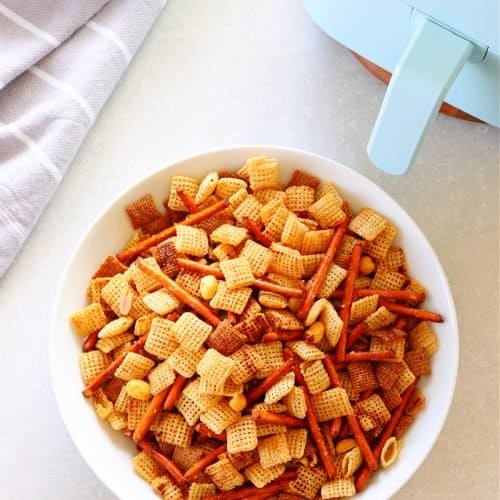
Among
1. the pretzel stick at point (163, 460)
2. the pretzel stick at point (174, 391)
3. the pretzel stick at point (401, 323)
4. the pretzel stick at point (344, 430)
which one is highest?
the pretzel stick at point (401, 323)

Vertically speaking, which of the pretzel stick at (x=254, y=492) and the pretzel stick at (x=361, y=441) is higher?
the pretzel stick at (x=361, y=441)

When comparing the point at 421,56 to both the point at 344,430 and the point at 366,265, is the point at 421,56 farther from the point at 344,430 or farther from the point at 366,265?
the point at 344,430

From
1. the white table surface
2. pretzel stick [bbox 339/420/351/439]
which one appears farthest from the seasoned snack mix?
the white table surface

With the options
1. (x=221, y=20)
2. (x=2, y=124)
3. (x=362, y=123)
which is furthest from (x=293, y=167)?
(x=2, y=124)

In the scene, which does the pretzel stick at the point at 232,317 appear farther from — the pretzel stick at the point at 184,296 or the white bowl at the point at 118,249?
the white bowl at the point at 118,249

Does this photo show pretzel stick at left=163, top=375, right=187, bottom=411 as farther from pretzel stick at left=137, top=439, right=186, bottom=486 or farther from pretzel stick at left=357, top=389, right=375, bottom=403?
pretzel stick at left=357, top=389, right=375, bottom=403

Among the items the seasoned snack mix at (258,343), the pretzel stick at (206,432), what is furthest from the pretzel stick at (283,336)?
the pretzel stick at (206,432)
